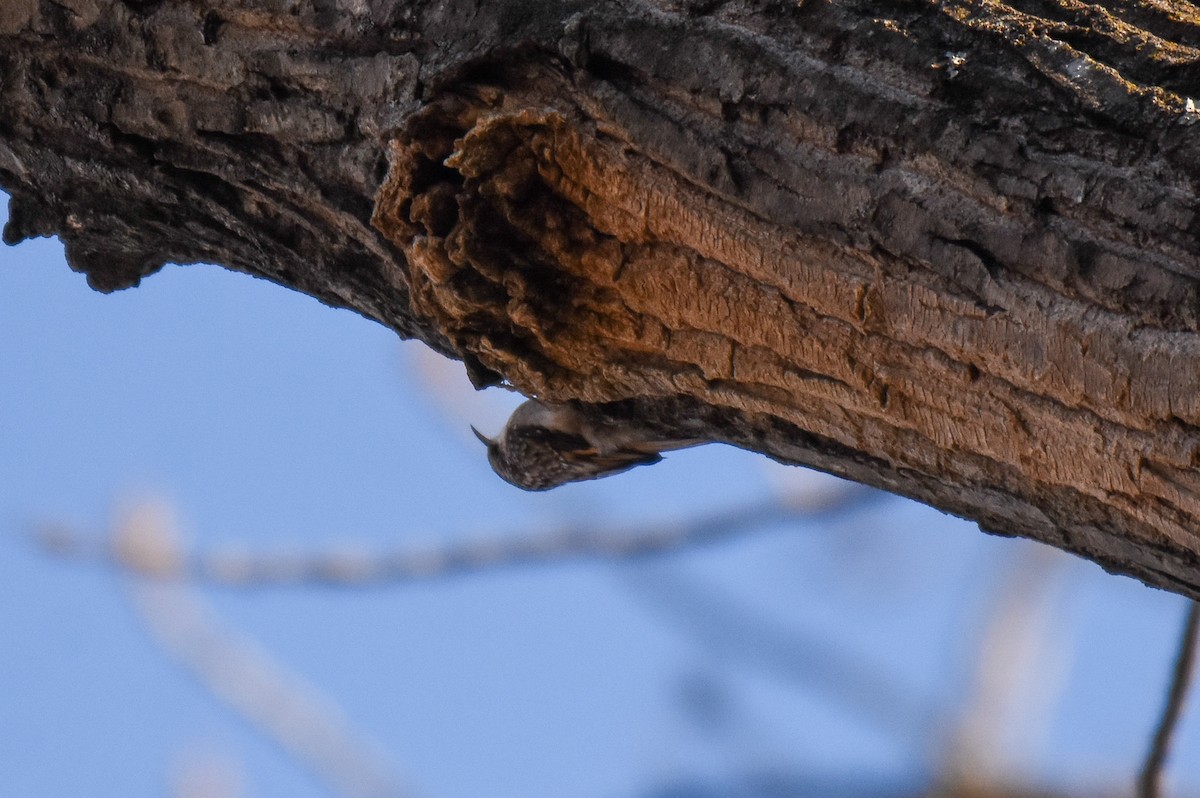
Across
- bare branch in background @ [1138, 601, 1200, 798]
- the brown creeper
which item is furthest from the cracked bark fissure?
bare branch in background @ [1138, 601, 1200, 798]

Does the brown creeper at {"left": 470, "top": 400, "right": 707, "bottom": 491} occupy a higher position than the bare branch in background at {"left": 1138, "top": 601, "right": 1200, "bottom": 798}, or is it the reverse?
the bare branch in background at {"left": 1138, "top": 601, "right": 1200, "bottom": 798}

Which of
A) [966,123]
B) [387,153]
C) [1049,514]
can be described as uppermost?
[966,123]

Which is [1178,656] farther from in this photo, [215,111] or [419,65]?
[215,111]

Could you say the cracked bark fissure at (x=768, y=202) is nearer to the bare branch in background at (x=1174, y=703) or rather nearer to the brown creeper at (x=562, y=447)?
the brown creeper at (x=562, y=447)

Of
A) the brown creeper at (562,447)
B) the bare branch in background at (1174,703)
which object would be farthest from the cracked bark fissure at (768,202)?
the bare branch in background at (1174,703)

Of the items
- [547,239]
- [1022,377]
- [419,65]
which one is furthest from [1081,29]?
[419,65]

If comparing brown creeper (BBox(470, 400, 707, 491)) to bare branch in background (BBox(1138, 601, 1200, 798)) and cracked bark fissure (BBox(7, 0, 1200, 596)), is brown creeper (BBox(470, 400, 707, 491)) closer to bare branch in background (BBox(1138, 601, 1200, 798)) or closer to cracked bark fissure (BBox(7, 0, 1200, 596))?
cracked bark fissure (BBox(7, 0, 1200, 596))
